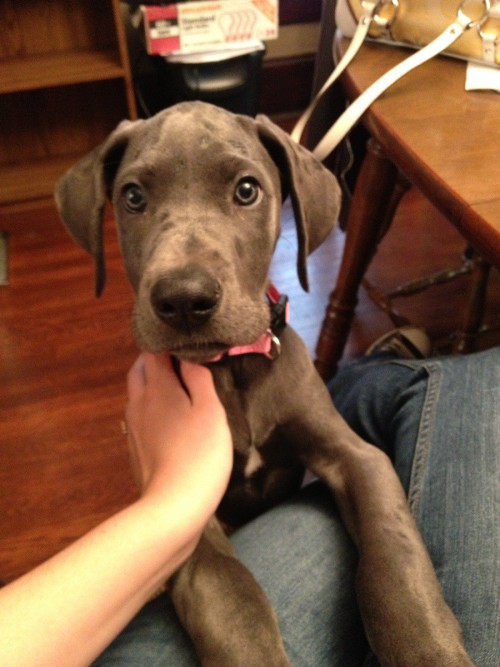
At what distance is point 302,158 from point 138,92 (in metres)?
2.32

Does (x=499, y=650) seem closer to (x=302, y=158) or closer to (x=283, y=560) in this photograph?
(x=283, y=560)

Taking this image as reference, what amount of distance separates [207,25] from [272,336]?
2163 millimetres

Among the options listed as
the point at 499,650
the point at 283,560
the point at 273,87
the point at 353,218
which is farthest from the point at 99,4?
the point at 499,650

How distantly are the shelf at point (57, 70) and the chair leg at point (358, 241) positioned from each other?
1.67m

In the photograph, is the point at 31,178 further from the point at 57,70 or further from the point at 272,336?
the point at 272,336

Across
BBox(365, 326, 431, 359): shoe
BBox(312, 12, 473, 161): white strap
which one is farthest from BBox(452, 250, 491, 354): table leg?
BBox(312, 12, 473, 161): white strap

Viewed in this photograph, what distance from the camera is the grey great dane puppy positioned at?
2.93ft

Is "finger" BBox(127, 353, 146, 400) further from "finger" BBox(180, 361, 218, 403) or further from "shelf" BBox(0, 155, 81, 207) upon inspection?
"shelf" BBox(0, 155, 81, 207)

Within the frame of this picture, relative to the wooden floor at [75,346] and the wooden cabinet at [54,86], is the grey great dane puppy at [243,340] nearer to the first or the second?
the wooden floor at [75,346]

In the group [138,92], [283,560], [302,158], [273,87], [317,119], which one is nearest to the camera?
[283,560]

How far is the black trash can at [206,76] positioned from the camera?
282cm

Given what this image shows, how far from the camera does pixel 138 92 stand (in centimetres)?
321

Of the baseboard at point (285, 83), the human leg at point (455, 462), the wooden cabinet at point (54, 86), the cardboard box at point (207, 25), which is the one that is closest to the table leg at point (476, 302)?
the human leg at point (455, 462)

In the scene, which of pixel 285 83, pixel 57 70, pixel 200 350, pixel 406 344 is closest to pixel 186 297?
pixel 200 350
